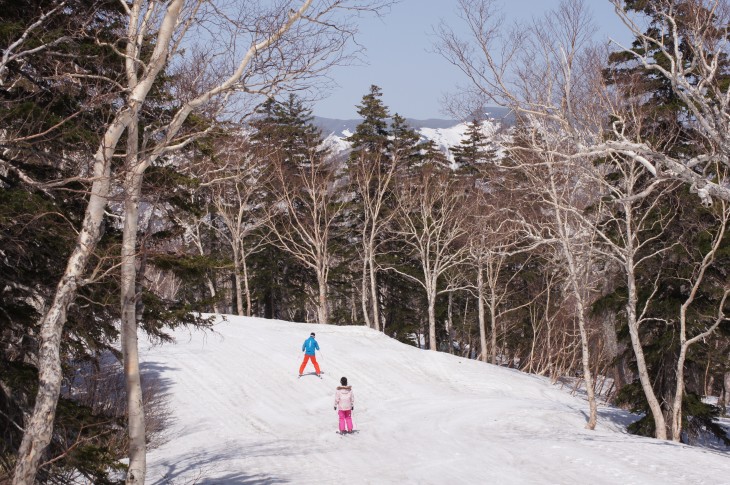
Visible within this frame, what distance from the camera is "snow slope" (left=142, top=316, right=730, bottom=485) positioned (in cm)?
1211

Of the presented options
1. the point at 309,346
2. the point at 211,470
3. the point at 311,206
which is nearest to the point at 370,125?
the point at 311,206

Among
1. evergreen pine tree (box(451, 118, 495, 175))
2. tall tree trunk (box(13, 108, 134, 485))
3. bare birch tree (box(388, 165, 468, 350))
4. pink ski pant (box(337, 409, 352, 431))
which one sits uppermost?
evergreen pine tree (box(451, 118, 495, 175))

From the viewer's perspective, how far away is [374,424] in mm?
17781

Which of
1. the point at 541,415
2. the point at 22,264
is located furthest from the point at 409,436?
the point at 22,264

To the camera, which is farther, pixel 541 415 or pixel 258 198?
pixel 258 198

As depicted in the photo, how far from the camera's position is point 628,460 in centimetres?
1227

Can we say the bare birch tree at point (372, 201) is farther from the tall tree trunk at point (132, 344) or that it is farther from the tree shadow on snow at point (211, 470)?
the tall tree trunk at point (132, 344)

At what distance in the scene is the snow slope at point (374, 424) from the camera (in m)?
12.1

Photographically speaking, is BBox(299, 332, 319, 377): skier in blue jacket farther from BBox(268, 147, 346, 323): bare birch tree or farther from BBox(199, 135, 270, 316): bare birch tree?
BBox(199, 135, 270, 316): bare birch tree

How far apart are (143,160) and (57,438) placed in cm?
401

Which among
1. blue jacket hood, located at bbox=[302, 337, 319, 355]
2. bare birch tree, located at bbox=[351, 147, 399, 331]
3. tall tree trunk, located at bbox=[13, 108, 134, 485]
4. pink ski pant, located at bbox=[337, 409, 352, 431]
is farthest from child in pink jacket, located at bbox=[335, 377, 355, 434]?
bare birch tree, located at bbox=[351, 147, 399, 331]

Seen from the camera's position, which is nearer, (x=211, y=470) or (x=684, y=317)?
(x=211, y=470)

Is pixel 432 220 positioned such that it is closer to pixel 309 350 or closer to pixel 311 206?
pixel 311 206

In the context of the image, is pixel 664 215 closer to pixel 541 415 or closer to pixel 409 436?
pixel 541 415
